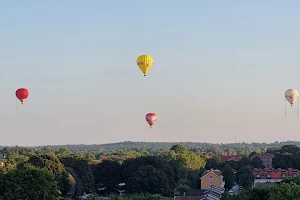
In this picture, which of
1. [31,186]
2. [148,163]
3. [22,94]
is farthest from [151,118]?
[31,186]

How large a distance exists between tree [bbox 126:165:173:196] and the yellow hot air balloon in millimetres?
13817

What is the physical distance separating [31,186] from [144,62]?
38.3ft

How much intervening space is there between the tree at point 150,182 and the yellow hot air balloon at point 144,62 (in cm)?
1382

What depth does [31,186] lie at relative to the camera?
1443 inches

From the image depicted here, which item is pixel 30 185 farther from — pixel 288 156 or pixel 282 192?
pixel 288 156

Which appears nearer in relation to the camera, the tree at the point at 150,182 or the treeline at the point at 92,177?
the treeline at the point at 92,177

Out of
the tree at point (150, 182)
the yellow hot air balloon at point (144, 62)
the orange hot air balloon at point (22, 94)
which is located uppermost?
the yellow hot air balloon at point (144, 62)

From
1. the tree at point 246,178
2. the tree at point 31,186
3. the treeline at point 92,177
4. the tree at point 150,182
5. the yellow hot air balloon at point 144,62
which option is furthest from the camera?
the tree at point 246,178

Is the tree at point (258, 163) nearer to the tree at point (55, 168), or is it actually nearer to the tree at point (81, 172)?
the tree at point (81, 172)

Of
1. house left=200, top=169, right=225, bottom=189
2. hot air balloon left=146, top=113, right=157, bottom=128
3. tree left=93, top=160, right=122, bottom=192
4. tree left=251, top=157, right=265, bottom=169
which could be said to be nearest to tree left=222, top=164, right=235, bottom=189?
house left=200, top=169, right=225, bottom=189

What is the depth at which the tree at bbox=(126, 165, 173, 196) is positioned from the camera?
173 ft

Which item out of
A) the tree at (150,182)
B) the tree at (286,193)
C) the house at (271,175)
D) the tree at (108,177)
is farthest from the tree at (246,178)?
the tree at (286,193)

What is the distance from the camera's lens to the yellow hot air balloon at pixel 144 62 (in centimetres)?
4206

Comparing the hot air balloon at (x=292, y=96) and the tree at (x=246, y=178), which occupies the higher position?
the hot air balloon at (x=292, y=96)
